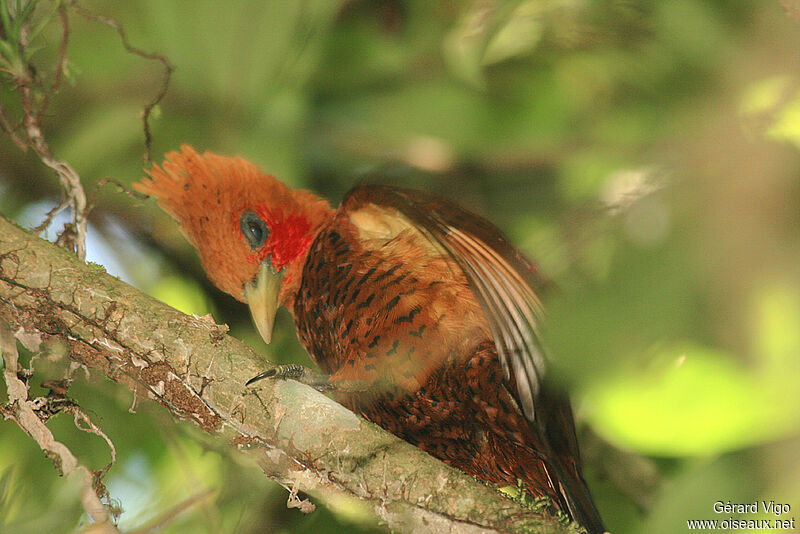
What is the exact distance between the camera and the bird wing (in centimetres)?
107

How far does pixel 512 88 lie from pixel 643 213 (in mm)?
1081

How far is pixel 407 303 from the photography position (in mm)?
1370

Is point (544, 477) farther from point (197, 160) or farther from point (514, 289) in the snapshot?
point (197, 160)

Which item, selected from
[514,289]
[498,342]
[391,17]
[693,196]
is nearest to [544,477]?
[498,342]

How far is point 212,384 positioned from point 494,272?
533 mm

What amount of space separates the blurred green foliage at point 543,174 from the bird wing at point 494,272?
92 mm

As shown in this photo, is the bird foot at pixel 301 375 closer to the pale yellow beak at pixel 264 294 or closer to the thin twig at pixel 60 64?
the pale yellow beak at pixel 264 294

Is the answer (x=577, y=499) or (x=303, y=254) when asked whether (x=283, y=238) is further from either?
(x=577, y=499)

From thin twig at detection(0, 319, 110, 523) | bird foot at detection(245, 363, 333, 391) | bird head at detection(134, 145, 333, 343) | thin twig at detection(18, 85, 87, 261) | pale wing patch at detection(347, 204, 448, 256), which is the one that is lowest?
thin twig at detection(0, 319, 110, 523)

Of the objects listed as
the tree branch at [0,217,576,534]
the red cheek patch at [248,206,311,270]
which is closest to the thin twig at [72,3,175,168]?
the red cheek patch at [248,206,311,270]

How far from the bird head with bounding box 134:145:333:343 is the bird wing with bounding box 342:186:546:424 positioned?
34cm

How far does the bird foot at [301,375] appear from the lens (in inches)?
48.1

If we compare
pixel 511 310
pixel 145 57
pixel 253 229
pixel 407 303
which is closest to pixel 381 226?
pixel 407 303

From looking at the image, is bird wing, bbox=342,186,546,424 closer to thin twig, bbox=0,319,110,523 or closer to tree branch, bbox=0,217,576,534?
tree branch, bbox=0,217,576,534
